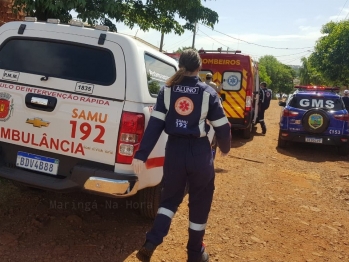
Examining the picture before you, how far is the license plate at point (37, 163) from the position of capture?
331 cm

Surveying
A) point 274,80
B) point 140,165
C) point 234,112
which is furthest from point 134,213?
point 274,80

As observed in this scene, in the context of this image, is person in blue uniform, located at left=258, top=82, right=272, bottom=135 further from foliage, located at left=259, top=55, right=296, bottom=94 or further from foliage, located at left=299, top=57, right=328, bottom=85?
foliage, located at left=259, top=55, right=296, bottom=94

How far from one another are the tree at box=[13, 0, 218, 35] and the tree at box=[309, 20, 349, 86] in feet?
56.7

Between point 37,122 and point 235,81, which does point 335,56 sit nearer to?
point 235,81

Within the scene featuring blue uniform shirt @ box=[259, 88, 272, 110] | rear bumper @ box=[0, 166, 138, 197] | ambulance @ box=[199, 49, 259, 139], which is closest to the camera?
rear bumper @ box=[0, 166, 138, 197]

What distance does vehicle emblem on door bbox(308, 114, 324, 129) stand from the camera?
8297 mm

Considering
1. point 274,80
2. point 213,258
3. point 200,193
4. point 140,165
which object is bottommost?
point 213,258

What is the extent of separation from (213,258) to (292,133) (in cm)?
593

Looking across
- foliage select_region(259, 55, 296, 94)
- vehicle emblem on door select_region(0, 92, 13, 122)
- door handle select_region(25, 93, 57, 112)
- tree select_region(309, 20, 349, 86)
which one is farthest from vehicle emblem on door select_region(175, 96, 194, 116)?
foliage select_region(259, 55, 296, 94)

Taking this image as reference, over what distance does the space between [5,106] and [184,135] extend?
1769 millimetres

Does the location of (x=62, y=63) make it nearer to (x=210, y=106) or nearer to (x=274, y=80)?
(x=210, y=106)

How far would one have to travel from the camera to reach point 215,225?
13.7 ft

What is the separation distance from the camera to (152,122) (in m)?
2.96

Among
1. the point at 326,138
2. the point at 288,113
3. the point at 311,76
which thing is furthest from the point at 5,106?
the point at 311,76
